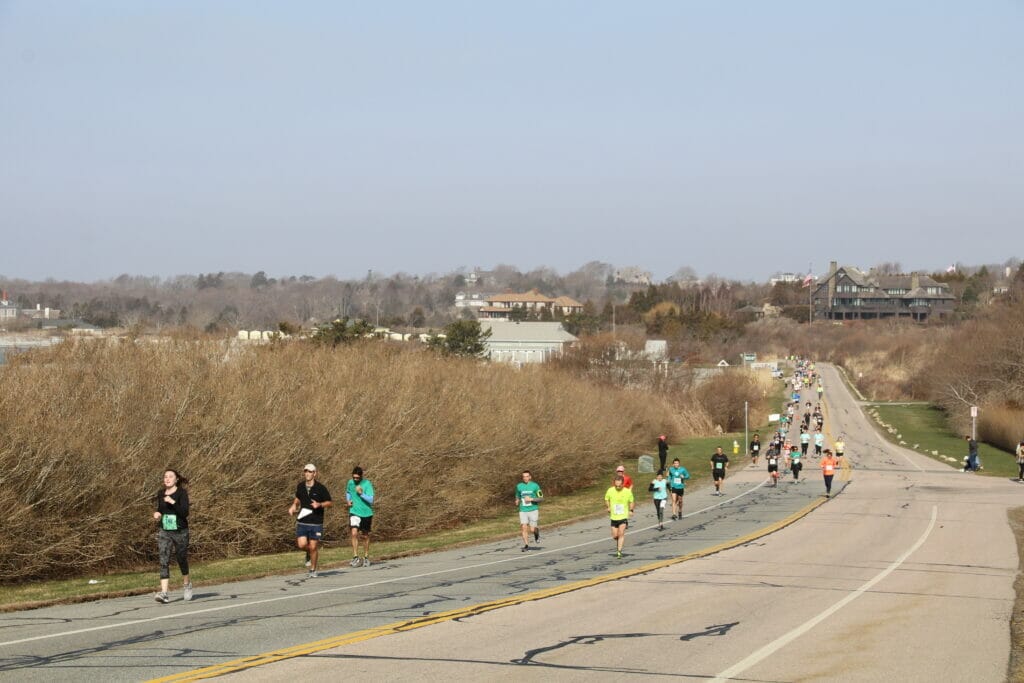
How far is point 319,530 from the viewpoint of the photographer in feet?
67.5

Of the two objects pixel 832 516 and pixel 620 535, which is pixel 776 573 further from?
pixel 832 516

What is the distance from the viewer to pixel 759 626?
16141mm

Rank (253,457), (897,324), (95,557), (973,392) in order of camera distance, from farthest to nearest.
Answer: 1. (897,324)
2. (973,392)
3. (253,457)
4. (95,557)

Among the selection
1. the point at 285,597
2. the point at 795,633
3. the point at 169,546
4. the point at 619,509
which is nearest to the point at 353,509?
the point at 285,597

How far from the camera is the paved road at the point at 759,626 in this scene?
1288 centimetres

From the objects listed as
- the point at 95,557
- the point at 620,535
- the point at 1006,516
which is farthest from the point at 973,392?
the point at 95,557

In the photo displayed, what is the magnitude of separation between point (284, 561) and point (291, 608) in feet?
25.1

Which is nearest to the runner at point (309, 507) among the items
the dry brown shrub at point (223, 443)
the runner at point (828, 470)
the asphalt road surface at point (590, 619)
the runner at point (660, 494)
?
the asphalt road surface at point (590, 619)

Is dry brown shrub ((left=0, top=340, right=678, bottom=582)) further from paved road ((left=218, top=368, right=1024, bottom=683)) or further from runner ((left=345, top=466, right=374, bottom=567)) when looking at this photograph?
paved road ((left=218, top=368, right=1024, bottom=683))

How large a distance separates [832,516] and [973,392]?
2504 inches

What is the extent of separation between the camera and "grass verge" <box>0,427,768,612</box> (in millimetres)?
19141

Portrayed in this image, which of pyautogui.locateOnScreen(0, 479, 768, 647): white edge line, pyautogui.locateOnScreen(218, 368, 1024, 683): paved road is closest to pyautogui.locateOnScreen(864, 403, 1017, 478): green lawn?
pyautogui.locateOnScreen(218, 368, 1024, 683): paved road

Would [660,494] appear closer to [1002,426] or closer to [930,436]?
[1002,426]

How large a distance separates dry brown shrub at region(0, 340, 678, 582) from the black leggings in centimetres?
592
